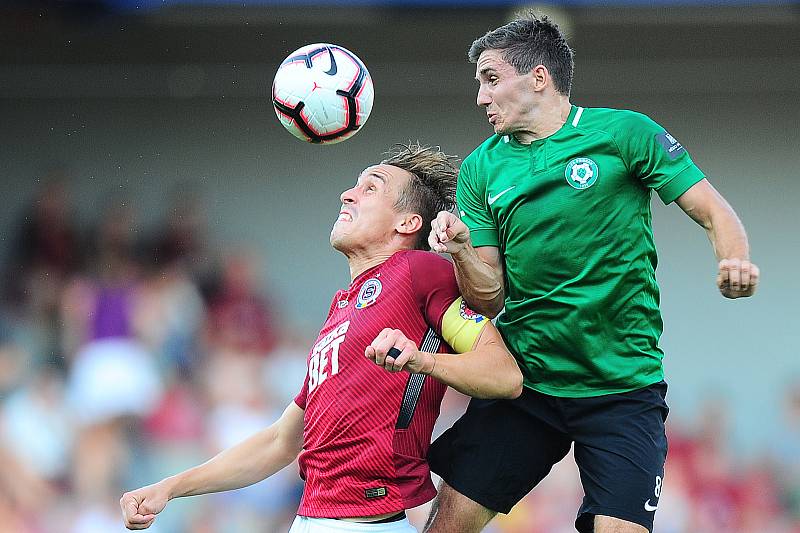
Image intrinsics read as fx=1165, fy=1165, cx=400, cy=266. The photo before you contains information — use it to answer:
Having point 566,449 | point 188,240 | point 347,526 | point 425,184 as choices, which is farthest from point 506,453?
point 188,240

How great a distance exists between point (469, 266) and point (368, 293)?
0.49 metres

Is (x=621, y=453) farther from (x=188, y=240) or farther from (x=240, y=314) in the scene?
(x=188, y=240)

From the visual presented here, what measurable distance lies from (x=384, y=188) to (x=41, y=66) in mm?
7768

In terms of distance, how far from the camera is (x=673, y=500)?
9.52 m

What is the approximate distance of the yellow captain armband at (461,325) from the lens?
4137 millimetres

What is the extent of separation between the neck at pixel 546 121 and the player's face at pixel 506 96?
0.07ft

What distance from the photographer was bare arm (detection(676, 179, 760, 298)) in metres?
3.81

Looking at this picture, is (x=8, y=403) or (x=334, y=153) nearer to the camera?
(x=8, y=403)

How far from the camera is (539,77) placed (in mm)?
4516

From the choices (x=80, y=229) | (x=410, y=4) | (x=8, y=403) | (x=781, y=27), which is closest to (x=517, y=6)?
(x=410, y=4)

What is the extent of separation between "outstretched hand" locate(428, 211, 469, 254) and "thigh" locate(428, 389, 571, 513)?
827 millimetres

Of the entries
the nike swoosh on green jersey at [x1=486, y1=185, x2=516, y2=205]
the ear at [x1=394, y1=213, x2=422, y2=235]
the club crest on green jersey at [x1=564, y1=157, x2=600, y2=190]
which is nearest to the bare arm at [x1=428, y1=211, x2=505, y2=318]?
the nike swoosh on green jersey at [x1=486, y1=185, x2=516, y2=205]

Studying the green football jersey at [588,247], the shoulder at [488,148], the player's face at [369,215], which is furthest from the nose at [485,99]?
the player's face at [369,215]

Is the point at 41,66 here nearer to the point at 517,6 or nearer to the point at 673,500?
the point at 517,6
